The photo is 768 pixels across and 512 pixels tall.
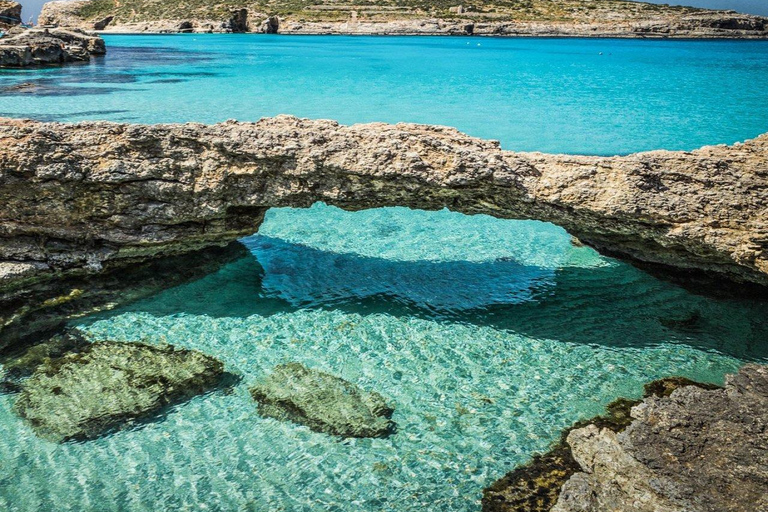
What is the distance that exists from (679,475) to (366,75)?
3458 cm

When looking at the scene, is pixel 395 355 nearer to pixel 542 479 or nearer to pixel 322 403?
pixel 322 403

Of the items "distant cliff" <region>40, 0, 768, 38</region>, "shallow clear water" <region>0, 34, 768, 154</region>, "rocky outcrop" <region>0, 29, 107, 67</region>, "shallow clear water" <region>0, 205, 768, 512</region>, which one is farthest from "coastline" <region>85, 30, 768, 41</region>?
"shallow clear water" <region>0, 205, 768, 512</region>

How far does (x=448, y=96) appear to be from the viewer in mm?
28469

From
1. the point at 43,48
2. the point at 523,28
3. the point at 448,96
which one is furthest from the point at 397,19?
the point at 448,96

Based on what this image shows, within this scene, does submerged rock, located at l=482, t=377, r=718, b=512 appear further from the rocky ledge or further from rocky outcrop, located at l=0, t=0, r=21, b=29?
rocky outcrop, located at l=0, t=0, r=21, b=29

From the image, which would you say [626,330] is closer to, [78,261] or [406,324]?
[406,324]

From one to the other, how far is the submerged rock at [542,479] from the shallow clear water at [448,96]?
13115 millimetres

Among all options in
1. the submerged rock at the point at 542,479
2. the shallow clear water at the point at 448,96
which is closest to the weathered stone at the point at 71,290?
the submerged rock at the point at 542,479

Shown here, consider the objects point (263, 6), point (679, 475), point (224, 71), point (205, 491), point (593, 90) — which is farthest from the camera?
point (263, 6)

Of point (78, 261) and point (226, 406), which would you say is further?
point (78, 261)

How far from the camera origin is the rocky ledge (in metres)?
4.76

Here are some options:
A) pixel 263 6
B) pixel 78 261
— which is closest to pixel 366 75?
pixel 78 261

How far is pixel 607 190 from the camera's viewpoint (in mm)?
7363

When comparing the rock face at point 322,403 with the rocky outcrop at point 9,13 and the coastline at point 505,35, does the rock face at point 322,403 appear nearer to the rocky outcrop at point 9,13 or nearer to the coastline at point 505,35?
the rocky outcrop at point 9,13
